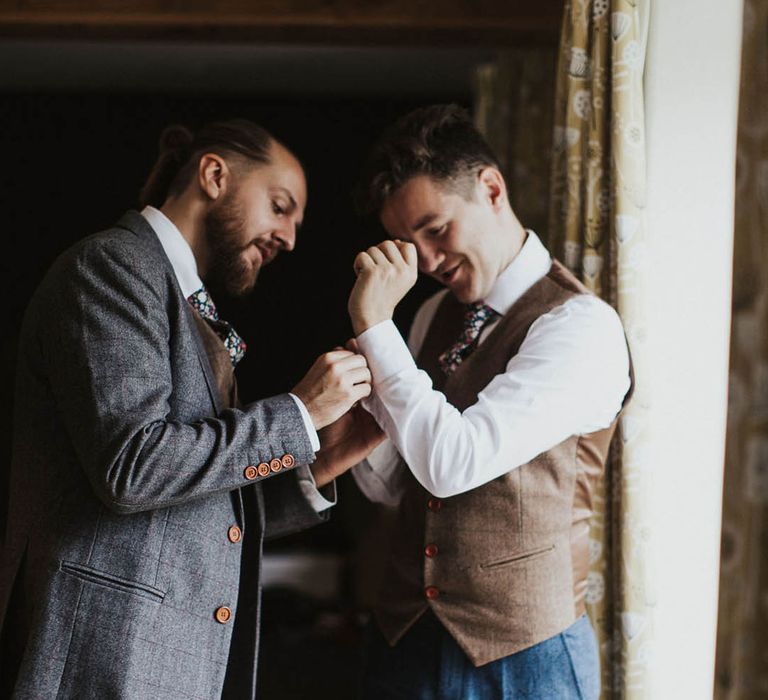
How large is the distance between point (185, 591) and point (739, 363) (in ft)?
3.56

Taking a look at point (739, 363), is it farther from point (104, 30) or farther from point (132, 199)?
point (132, 199)

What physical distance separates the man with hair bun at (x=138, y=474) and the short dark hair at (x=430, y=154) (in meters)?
0.40

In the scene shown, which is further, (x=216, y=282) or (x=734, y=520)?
(x=216, y=282)

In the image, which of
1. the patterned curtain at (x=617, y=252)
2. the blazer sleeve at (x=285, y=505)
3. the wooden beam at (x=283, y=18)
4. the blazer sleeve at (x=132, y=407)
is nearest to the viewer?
the blazer sleeve at (x=132, y=407)

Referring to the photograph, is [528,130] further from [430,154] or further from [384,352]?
[384,352]

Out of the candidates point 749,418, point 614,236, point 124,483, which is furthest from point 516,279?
point 749,418

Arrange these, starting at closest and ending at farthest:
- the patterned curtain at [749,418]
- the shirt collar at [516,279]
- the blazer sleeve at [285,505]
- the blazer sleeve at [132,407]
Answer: the patterned curtain at [749,418] → the blazer sleeve at [132,407] → the shirt collar at [516,279] → the blazer sleeve at [285,505]

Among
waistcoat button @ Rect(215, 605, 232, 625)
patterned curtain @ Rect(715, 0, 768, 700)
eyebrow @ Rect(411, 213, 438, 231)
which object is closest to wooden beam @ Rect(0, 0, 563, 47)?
eyebrow @ Rect(411, 213, 438, 231)

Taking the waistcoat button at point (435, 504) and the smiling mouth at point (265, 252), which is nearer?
the waistcoat button at point (435, 504)

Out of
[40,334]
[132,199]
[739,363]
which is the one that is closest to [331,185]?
[132,199]

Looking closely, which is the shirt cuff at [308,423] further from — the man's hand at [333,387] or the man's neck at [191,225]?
the man's neck at [191,225]

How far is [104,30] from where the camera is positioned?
3.04 metres

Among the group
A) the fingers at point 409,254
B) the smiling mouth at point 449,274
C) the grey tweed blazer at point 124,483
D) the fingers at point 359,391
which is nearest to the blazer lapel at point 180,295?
the grey tweed blazer at point 124,483

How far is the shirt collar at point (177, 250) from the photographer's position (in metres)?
1.71
